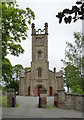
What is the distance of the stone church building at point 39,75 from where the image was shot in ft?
136

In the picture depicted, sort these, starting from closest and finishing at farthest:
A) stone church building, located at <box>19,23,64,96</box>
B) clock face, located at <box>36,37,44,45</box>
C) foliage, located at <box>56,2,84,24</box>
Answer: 1. foliage, located at <box>56,2,84,24</box>
2. stone church building, located at <box>19,23,64,96</box>
3. clock face, located at <box>36,37,44,45</box>

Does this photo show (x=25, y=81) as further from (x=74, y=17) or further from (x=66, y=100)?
(x=74, y=17)

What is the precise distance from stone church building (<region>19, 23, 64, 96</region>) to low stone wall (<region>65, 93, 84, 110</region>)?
26049mm

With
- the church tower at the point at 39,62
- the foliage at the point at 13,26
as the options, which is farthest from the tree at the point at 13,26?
the church tower at the point at 39,62

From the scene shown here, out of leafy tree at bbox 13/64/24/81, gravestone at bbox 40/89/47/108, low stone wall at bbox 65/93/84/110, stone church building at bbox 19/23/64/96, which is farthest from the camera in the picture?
leafy tree at bbox 13/64/24/81

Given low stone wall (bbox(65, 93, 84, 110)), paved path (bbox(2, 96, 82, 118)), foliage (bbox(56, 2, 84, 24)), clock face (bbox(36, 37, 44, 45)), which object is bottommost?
paved path (bbox(2, 96, 82, 118))

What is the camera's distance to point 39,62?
140 ft

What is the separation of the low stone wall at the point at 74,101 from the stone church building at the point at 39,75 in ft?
85.5

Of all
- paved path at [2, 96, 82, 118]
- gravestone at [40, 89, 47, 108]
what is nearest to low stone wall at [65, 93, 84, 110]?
paved path at [2, 96, 82, 118]

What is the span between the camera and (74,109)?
1455 cm

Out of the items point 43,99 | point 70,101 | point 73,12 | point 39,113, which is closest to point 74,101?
point 70,101

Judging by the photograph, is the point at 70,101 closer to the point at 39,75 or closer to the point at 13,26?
the point at 13,26

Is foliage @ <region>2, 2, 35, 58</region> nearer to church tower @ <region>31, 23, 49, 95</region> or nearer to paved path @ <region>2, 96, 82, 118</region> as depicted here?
paved path @ <region>2, 96, 82, 118</region>

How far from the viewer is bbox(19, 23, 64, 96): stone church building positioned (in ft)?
136
